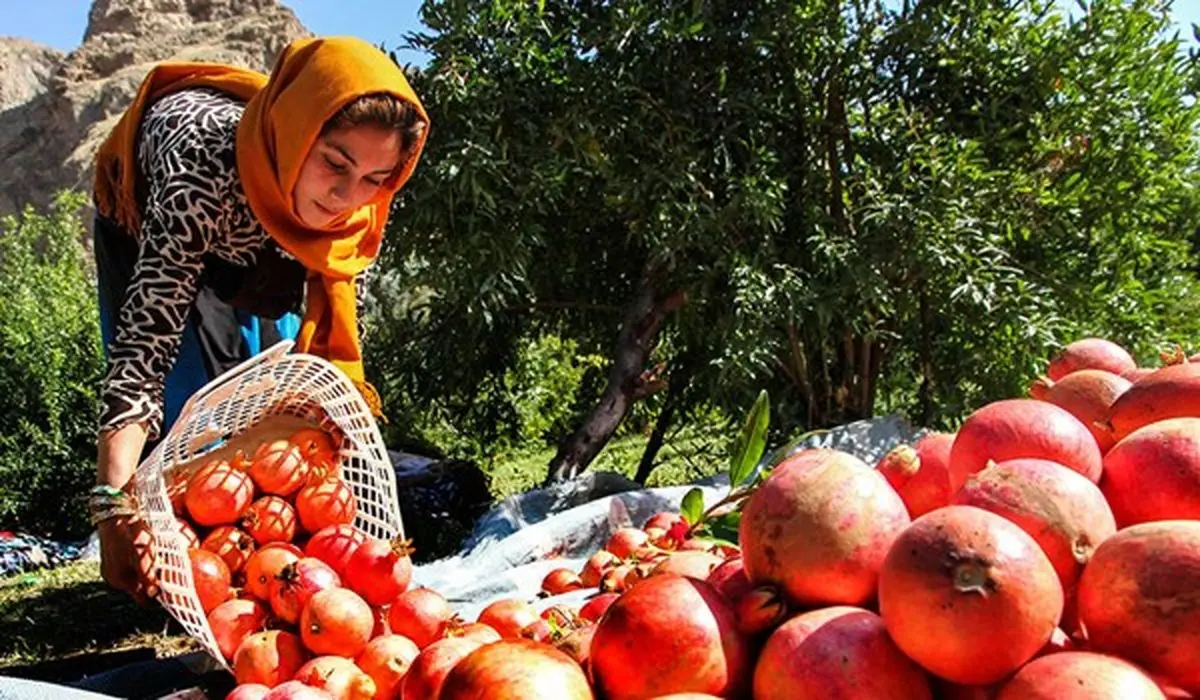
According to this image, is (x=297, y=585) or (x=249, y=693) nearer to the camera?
(x=249, y=693)

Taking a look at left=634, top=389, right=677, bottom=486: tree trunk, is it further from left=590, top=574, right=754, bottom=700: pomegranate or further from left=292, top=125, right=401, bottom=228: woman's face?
left=590, top=574, right=754, bottom=700: pomegranate

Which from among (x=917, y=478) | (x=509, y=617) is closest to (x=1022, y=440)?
(x=917, y=478)

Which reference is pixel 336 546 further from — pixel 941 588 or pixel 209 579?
pixel 941 588

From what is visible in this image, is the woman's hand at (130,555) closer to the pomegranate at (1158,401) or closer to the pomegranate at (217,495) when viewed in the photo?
the pomegranate at (217,495)

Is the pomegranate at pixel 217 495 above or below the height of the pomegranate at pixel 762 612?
below

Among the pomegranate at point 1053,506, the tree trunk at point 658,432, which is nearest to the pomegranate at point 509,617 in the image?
the pomegranate at point 1053,506

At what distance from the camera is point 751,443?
1.57m

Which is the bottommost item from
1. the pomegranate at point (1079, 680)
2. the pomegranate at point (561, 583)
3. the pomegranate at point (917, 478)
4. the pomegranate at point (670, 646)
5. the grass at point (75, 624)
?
the grass at point (75, 624)

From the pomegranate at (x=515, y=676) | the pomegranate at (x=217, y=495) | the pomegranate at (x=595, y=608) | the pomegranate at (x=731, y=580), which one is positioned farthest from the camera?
the pomegranate at (x=217, y=495)

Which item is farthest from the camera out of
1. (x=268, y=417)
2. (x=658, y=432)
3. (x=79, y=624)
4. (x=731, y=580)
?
(x=658, y=432)

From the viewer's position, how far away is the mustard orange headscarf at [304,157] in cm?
205

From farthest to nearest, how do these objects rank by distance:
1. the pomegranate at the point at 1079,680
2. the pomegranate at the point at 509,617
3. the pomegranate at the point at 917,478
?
the pomegranate at the point at 509,617 → the pomegranate at the point at 917,478 → the pomegranate at the point at 1079,680

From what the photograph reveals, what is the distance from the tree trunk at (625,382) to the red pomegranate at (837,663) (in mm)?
2634

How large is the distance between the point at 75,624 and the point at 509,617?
2.52 meters
